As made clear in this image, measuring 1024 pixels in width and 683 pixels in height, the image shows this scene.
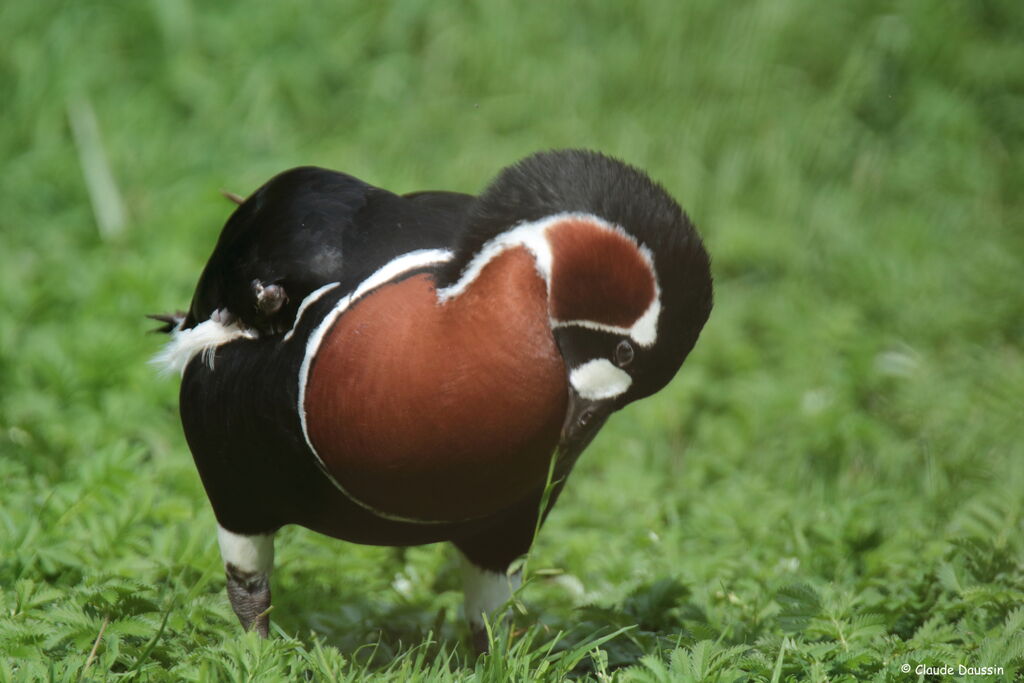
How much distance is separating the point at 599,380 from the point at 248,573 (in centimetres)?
113

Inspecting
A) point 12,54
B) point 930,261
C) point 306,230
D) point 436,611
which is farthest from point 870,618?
point 12,54

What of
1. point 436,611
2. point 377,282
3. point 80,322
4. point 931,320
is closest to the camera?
point 377,282

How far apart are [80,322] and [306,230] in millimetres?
2028

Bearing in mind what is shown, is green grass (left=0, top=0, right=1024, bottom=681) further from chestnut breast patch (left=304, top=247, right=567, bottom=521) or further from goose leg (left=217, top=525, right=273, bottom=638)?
chestnut breast patch (left=304, top=247, right=567, bottom=521)

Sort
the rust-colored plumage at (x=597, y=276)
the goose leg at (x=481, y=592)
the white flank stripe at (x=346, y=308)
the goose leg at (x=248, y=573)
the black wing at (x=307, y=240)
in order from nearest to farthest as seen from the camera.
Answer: the rust-colored plumage at (x=597, y=276) < the white flank stripe at (x=346, y=308) < the black wing at (x=307, y=240) < the goose leg at (x=248, y=573) < the goose leg at (x=481, y=592)

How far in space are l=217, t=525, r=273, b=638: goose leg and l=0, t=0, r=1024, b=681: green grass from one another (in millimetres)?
86

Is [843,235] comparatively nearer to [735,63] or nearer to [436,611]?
[735,63]

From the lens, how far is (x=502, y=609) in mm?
2840

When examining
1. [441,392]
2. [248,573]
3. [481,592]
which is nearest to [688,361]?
[481,592]

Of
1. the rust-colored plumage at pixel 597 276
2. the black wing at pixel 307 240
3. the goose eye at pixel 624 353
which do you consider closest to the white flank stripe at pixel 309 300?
the black wing at pixel 307 240

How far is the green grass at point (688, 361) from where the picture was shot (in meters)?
3.01
